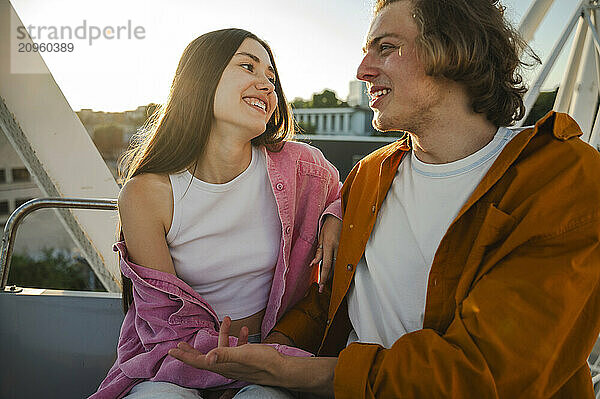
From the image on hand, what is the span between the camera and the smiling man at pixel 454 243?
1.05m

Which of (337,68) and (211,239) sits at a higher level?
(337,68)

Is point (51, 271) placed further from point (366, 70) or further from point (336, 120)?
point (366, 70)

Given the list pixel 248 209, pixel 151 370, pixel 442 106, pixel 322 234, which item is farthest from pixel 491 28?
pixel 151 370

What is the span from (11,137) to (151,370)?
7.17 feet

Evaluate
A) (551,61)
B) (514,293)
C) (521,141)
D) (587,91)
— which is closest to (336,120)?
(587,91)

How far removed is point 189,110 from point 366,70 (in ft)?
1.63

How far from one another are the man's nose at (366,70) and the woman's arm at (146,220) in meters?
0.60

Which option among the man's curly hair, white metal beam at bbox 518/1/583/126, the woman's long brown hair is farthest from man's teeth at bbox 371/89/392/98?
white metal beam at bbox 518/1/583/126

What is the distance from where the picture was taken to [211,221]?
1.57 metres

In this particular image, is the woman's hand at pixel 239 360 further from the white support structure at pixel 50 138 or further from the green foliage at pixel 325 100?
the green foliage at pixel 325 100

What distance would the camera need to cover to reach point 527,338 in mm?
1036

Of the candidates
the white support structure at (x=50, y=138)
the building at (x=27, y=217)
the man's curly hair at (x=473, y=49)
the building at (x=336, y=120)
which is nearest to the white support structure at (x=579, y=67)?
the man's curly hair at (x=473, y=49)

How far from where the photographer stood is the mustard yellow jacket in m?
1.04

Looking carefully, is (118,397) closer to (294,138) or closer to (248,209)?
(248,209)
